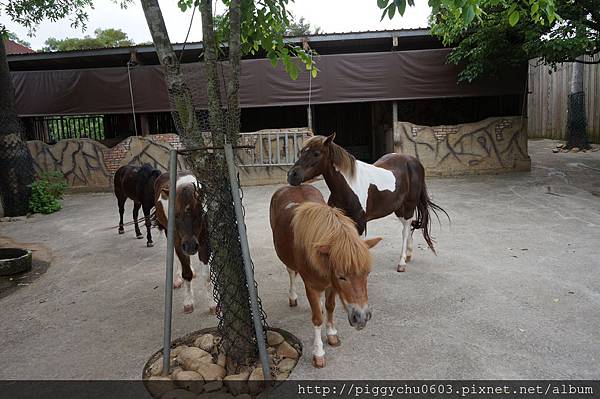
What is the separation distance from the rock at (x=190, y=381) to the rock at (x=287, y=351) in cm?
62

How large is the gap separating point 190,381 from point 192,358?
0.23 m

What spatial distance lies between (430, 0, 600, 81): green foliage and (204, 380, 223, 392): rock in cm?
686

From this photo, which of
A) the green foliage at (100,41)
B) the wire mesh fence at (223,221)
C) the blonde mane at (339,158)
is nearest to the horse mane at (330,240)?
the wire mesh fence at (223,221)

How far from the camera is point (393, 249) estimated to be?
221 inches

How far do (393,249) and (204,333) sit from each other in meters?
3.03

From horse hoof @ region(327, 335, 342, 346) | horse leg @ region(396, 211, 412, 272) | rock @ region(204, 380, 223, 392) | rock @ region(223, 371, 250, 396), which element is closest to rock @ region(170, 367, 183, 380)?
rock @ region(204, 380, 223, 392)

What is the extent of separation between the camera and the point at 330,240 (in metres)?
2.54

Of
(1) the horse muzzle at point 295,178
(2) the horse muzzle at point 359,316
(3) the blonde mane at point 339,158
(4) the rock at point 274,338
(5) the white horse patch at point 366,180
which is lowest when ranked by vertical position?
(4) the rock at point 274,338

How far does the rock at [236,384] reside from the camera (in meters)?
2.73

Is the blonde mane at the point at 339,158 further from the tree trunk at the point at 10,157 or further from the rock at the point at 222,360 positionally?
the tree trunk at the point at 10,157

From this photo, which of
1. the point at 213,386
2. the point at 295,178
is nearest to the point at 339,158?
the point at 295,178

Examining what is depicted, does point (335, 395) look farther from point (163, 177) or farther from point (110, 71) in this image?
point (110, 71)

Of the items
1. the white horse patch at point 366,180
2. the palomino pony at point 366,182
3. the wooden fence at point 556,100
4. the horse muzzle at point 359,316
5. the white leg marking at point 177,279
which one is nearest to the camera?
the horse muzzle at point 359,316

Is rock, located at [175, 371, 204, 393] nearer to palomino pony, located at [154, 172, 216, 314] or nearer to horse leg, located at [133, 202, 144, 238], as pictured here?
palomino pony, located at [154, 172, 216, 314]
